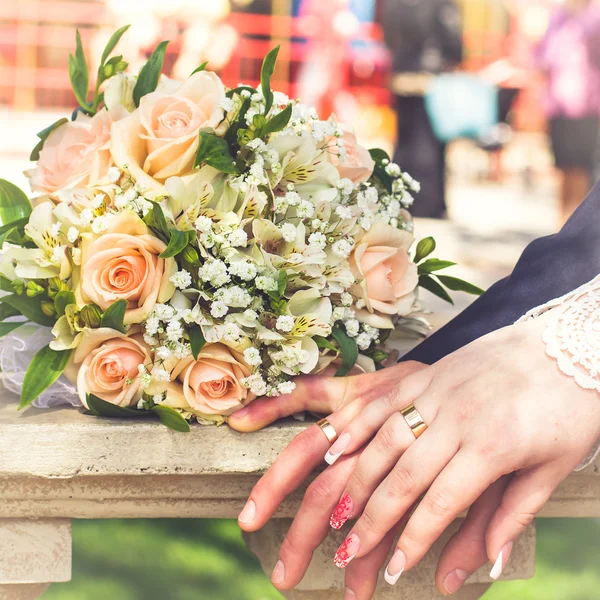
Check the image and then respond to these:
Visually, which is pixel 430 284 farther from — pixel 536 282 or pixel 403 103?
pixel 403 103

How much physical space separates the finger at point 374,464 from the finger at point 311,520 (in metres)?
0.02

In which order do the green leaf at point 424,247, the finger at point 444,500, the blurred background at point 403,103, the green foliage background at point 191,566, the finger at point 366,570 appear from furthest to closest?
the blurred background at point 403,103 < the green foliage background at point 191,566 < the green leaf at point 424,247 < the finger at point 366,570 < the finger at point 444,500

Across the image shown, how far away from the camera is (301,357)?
3.07 feet

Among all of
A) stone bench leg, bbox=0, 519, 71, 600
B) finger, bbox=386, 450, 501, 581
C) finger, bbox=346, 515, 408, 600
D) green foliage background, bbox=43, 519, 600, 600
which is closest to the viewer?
finger, bbox=386, 450, 501, 581

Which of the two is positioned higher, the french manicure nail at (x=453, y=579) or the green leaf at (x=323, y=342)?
the green leaf at (x=323, y=342)

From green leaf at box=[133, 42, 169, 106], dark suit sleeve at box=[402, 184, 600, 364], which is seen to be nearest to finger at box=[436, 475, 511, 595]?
dark suit sleeve at box=[402, 184, 600, 364]

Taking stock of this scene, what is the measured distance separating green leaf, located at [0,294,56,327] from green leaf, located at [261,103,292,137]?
1.10 feet

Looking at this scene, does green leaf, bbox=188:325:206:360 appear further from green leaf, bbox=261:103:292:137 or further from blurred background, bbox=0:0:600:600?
blurred background, bbox=0:0:600:600

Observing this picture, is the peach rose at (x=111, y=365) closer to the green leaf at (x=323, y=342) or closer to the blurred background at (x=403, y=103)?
the green leaf at (x=323, y=342)

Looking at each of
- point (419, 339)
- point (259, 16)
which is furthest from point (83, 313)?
point (259, 16)

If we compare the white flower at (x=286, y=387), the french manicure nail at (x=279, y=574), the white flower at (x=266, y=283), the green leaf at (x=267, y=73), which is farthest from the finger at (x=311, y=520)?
the green leaf at (x=267, y=73)

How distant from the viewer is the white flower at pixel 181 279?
92 centimetres

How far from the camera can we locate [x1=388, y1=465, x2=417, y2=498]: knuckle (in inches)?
32.5

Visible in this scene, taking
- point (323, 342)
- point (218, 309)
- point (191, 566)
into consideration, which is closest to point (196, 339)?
point (218, 309)
